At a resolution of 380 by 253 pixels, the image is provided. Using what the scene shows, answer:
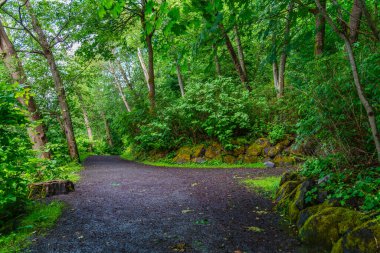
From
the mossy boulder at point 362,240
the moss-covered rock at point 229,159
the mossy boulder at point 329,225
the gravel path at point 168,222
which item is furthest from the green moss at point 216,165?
the mossy boulder at point 362,240

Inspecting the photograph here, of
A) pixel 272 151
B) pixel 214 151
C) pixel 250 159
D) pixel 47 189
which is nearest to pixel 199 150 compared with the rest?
pixel 214 151

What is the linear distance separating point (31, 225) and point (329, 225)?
4.51 m

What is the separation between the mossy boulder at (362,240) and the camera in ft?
8.56

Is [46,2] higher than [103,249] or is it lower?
higher

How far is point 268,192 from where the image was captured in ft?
19.5

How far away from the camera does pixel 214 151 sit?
11.7 metres

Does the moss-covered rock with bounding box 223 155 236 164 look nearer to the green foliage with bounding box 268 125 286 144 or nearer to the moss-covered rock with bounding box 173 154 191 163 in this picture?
the green foliage with bounding box 268 125 286 144

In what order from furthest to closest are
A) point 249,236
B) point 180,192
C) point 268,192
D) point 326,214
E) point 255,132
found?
point 255,132
point 180,192
point 268,192
point 249,236
point 326,214

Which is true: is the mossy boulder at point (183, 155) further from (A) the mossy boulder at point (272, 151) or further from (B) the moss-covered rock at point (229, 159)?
(A) the mossy boulder at point (272, 151)

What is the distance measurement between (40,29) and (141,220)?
1299 centimetres

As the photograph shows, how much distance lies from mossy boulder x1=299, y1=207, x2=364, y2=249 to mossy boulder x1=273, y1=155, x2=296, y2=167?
6.12 meters

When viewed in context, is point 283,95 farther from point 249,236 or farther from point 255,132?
point 249,236

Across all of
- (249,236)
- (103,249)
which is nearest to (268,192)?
(249,236)

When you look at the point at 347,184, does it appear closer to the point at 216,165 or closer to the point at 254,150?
the point at 254,150
